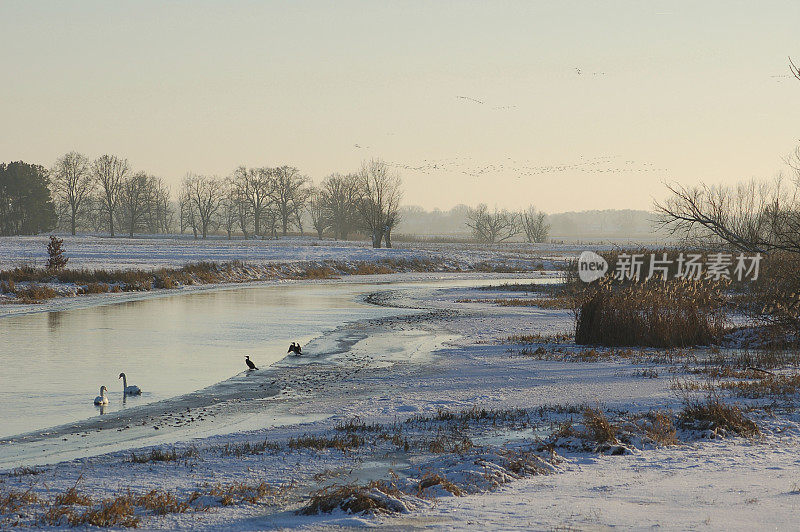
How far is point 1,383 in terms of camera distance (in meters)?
14.0

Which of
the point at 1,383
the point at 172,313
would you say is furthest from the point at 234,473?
the point at 172,313

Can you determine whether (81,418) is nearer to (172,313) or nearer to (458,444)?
(458,444)

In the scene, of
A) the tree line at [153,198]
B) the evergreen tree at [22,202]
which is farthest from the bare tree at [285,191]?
the evergreen tree at [22,202]

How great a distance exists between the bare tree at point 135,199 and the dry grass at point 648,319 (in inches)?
3990

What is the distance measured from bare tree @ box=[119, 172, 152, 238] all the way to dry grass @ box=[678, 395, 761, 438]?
110 meters

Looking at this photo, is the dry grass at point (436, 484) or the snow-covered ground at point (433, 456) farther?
the dry grass at point (436, 484)

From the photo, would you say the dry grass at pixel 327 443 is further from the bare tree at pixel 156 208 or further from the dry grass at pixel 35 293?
the bare tree at pixel 156 208

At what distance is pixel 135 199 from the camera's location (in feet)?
379

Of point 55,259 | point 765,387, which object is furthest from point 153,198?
point 765,387

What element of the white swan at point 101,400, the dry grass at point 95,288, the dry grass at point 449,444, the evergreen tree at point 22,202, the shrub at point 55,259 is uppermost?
the evergreen tree at point 22,202

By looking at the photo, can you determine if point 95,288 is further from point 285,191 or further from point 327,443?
point 285,191

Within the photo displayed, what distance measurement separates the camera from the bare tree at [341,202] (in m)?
118

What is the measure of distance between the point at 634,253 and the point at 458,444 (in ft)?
105

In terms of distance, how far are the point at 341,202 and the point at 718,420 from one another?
114 meters
